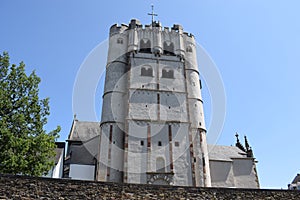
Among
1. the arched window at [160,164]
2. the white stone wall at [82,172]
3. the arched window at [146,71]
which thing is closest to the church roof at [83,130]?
the white stone wall at [82,172]

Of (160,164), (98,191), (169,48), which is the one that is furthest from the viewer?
(169,48)

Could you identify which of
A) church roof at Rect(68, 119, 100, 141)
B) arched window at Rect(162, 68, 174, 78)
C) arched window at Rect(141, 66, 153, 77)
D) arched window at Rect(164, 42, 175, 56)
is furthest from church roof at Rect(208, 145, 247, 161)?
church roof at Rect(68, 119, 100, 141)

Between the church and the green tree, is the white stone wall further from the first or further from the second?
the green tree

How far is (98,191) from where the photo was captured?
1105 centimetres

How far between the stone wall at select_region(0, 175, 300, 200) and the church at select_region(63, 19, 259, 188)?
15342 millimetres

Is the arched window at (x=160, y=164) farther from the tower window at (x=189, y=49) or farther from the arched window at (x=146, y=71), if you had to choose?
the tower window at (x=189, y=49)

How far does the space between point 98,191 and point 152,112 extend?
19226mm

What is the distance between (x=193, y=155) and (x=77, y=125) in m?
16.4

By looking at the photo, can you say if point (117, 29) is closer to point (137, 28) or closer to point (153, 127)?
point (137, 28)

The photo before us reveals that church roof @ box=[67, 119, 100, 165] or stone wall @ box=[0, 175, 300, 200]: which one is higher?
church roof @ box=[67, 119, 100, 165]

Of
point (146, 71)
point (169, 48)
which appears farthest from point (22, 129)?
point (169, 48)

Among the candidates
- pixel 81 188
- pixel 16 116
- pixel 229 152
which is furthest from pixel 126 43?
pixel 81 188

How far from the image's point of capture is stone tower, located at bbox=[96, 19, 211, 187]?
27625mm

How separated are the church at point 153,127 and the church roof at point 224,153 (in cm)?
12
